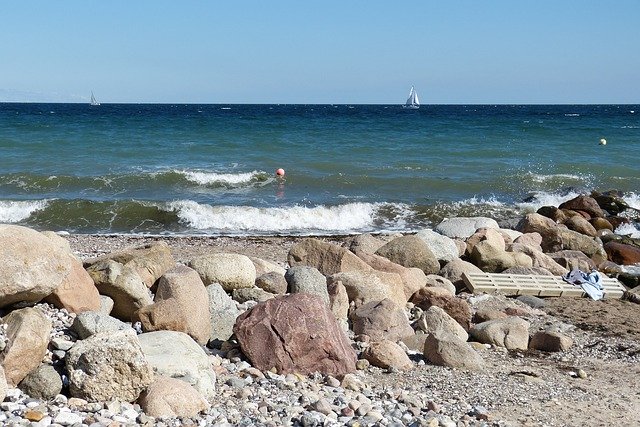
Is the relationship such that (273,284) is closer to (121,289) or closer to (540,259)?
(121,289)

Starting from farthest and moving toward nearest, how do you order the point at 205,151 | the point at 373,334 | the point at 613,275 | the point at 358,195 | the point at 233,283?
the point at 205,151
the point at 358,195
the point at 613,275
the point at 233,283
the point at 373,334

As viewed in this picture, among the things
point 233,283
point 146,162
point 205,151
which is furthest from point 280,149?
point 233,283

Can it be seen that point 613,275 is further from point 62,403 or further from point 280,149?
point 280,149

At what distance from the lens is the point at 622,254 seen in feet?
46.4

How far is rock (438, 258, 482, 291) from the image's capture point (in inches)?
436

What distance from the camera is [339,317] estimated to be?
8414 millimetres

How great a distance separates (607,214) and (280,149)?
612 inches

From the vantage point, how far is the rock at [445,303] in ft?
29.3

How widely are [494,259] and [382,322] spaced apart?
4496 mm

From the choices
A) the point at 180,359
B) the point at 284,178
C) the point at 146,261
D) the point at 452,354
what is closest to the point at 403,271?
the point at 452,354

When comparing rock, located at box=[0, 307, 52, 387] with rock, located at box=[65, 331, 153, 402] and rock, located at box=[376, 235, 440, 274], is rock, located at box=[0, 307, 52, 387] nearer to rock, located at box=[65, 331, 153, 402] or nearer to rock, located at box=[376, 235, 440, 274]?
rock, located at box=[65, 331, 153, 402]

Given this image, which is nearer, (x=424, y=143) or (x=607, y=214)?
(x=607, y=214)

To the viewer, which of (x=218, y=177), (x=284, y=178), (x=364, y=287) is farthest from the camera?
(x=284, y=178)

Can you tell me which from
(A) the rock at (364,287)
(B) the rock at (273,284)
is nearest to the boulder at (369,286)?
(A) the rock at (364,287)
